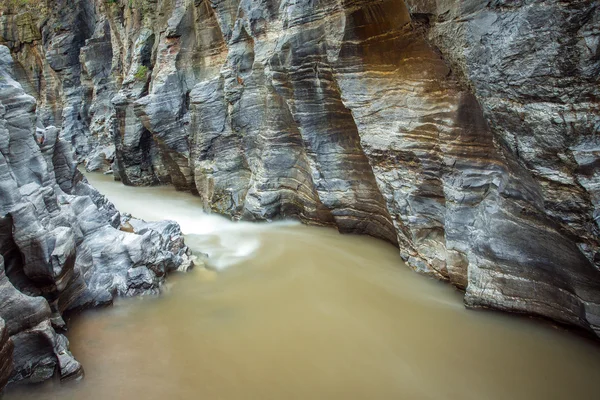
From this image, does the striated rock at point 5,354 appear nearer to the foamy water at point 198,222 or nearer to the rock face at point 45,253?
the rock face at point 45,253

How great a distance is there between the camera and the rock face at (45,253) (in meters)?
5.21

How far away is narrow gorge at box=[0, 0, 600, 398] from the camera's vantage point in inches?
191

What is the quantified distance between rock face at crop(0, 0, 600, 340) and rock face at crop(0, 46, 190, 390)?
4.40 meters

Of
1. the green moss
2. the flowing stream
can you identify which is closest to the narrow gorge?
the flowing stream

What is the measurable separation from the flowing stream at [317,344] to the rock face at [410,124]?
61cm

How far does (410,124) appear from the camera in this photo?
757cm

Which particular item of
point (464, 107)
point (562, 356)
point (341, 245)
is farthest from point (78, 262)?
point (562, 356)

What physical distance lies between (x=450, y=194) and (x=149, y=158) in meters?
14.2

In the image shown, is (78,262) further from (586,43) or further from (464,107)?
(586,43)

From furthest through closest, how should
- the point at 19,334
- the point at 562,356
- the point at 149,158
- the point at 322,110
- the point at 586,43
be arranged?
the point at 149,158 < the point at 322,110 < the point at 562,356 < the point at 19,334 < the point at 586,43

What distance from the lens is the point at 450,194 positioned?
22.8 ft

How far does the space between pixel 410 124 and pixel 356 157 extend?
214 centimetres

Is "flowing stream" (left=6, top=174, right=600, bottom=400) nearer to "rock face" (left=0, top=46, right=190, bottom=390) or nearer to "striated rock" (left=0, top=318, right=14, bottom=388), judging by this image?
"rock face" (left=0, top=46, right=190, bottom=390)

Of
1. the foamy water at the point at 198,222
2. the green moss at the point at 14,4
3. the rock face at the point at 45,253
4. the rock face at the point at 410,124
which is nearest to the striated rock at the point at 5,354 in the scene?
the rock face at the point at 45,253
